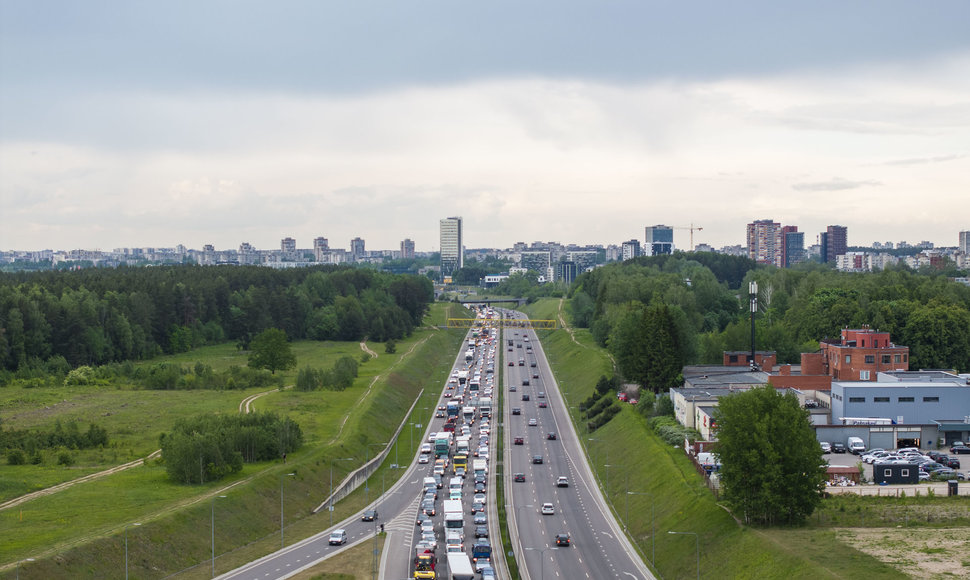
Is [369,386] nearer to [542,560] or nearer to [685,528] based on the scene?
[685,528]

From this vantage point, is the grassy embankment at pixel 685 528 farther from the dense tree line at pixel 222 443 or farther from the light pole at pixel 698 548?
the dense tree line at pixel 222 443

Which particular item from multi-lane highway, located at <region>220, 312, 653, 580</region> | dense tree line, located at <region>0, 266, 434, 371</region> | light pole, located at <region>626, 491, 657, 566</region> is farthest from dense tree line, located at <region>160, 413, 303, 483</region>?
dense tree line, located at <region>0, 266, 434, 371</region>

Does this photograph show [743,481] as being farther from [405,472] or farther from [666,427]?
[405,472]

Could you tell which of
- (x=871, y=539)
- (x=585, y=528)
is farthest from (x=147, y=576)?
(x=871, y=539)

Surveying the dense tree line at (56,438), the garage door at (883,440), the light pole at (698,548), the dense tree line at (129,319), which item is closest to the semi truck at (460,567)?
the light pole at (698,548)

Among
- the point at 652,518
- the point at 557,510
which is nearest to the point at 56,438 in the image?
the point at 557,510
